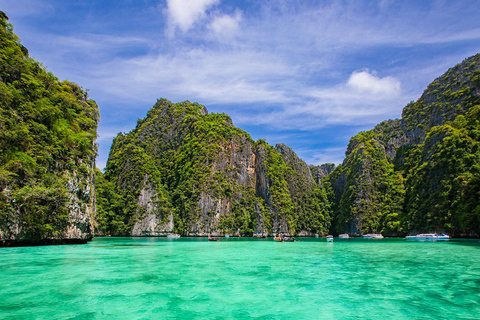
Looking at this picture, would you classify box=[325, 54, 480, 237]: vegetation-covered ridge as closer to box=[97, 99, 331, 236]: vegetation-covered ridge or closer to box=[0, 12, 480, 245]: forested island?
box=[0, 12, 480, 245]: forested island

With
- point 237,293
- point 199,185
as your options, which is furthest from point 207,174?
point 237,293

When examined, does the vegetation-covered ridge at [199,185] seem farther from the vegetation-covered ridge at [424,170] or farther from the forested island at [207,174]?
the vegetation-covered ridge at [424,170]

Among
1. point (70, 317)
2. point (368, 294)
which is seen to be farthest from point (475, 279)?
point (70, 317)

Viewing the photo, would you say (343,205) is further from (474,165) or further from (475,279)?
(475,279)

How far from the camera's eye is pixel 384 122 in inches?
5659

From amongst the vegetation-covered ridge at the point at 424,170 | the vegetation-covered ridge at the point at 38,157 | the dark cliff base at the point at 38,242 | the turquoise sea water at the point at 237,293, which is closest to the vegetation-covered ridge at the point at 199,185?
the vegetation-covered ridge at the point at 424,170

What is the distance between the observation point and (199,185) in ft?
323

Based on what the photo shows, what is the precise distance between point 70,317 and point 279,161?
124326 mm

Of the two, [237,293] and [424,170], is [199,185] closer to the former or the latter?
[424,170]

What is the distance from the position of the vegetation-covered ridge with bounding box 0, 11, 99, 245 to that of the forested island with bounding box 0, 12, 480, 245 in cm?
12

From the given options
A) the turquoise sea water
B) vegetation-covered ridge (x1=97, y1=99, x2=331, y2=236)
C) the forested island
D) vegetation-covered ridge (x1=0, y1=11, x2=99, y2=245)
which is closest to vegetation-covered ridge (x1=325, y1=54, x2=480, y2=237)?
the forested island

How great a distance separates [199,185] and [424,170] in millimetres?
64793

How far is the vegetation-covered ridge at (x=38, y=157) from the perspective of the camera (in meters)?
25.9

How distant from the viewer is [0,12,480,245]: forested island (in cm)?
2916
